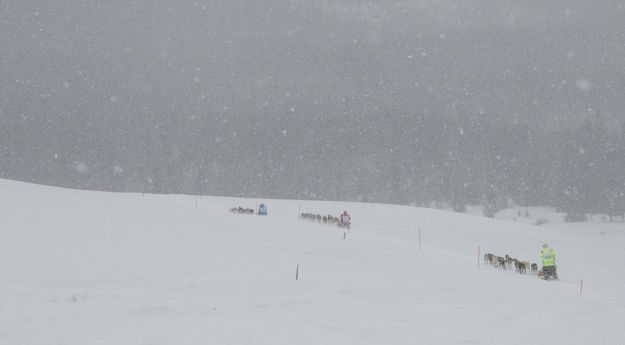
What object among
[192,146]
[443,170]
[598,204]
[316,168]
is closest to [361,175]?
[316,168]

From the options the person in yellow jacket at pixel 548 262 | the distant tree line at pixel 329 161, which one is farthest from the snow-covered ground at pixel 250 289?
the distant tree line at pixel 329 161

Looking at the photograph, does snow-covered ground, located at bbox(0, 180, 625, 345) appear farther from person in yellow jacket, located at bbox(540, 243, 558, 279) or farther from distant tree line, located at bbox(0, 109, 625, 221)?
distant tree line, located at bbox(0, 109, 625, 221)

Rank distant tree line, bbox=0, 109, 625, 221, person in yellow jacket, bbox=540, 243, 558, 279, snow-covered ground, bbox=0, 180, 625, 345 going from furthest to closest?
1. distant tree line, bbox=0, 109, 625, 221
2. person in yellow jacket, bbox=540, 243, 558, 279
3. snow-covered ground, bbox=0, 180, 625, 345

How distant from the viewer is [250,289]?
12.9 m

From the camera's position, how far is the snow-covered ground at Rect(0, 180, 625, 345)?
28.4ft

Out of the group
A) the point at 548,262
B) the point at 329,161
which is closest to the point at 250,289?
the point at 548,262

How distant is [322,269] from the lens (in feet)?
56.1

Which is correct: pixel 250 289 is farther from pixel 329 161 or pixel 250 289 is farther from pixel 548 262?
pixel 329 161

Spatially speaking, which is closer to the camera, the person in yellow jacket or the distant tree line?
the person in yellow jacket

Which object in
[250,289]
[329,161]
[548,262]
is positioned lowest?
[250,289]

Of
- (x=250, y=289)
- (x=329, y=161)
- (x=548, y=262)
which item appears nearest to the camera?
(x=250, y=289)

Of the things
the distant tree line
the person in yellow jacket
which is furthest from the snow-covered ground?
the distant tree line

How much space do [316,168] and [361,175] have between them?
1362cm

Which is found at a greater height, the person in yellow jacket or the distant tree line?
the distant tree line
